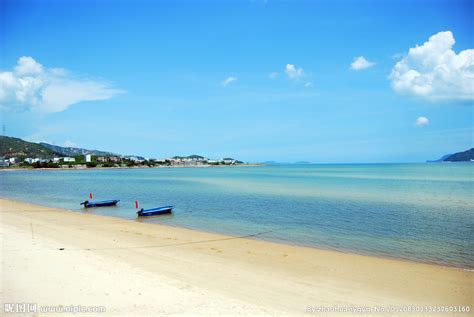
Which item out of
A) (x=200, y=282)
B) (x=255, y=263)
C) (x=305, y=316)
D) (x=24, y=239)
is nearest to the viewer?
(x=305, y=316)

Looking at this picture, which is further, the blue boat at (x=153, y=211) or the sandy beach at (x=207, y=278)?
the blue boat at (x=153, y=211)

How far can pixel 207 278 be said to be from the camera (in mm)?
10609

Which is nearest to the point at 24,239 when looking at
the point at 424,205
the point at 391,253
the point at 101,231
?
the point at 101,231

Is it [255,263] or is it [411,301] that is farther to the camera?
[255,263]

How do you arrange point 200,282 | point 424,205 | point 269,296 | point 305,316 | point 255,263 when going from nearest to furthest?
point 305,316 < point 269,296 < point 200,282 < point 255,263 < point 424,205

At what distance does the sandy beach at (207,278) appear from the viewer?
8172 millimetres

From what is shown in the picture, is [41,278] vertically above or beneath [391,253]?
above

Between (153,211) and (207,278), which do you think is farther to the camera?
(153,211)

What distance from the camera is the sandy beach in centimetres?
817

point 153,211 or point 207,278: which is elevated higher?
point 207,278

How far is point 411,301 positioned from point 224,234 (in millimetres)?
11835

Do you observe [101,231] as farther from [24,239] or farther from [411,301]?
[411,301]

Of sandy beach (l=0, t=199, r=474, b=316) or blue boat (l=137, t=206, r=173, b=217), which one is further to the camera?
blue boat (l=137, t=206, r=173, b=217)

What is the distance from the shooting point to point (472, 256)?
15242 millimetres
